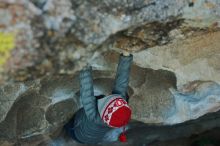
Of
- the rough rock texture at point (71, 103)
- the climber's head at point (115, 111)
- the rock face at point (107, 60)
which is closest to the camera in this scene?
the rock face at point (107, 60)

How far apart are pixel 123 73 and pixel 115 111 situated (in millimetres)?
152

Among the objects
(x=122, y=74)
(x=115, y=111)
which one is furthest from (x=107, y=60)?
(x=115, y=111)

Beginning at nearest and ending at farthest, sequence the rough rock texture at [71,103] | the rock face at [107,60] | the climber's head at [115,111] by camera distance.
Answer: the rock face at [107,60], the climber's head at [115,111], the rough rock texture at [71,103]

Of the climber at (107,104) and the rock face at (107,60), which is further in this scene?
the climber at (107,104)

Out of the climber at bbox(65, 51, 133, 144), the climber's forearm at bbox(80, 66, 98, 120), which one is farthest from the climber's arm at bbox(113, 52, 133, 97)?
the climber's forearm at bbox(80, 66, 98, 120)

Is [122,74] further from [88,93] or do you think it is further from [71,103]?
[71,103]

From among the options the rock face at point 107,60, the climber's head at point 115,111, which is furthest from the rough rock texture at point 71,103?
the climber's head at point 115,111

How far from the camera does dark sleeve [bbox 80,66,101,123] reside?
1574mm

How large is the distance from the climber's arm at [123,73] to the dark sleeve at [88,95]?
100mm

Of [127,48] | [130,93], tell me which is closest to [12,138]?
[130,93]

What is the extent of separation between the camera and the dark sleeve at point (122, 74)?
159 centimetres

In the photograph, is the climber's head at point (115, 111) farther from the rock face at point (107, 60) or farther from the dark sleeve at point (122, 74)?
the rock face at point (107, 60)

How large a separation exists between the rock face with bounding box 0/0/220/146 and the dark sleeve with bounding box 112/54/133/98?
72 mm

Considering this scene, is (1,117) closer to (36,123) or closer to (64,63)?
(36,123)
